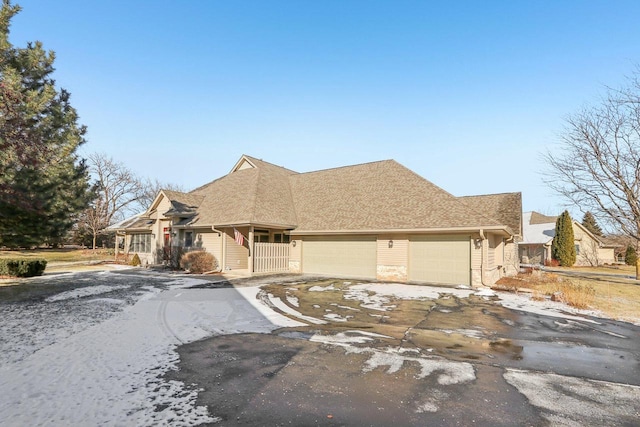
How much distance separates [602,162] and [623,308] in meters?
12.4

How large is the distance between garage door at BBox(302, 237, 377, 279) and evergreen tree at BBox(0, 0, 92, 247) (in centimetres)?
1173

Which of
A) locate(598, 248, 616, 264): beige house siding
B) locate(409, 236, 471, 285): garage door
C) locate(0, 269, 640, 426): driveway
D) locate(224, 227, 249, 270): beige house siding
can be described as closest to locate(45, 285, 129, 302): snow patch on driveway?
locate(0, 269, 640, 426): driveway

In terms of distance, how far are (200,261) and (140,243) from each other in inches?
418

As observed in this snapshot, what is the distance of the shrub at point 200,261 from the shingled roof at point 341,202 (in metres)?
1.84

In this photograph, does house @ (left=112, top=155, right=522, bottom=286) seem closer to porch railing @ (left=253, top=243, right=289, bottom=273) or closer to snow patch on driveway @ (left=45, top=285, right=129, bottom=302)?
porch railing @ (left=253, top=243, right=289, bottom=273)

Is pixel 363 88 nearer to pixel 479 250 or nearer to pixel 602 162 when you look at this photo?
pixel 479 250

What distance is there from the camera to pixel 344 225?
18.5 meters

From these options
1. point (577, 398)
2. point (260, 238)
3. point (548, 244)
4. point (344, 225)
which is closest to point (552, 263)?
point (548, 244)

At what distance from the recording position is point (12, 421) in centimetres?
375

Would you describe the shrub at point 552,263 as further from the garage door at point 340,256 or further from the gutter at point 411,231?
the garage door at point 340,256

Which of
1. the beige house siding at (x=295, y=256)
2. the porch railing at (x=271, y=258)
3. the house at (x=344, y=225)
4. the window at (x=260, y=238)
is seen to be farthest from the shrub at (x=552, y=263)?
the window at (x=260, y=238)

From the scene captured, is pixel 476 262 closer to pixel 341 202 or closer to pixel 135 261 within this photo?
pixel 341 202

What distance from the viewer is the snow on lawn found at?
12.9 feet

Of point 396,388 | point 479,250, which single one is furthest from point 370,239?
point 396,388
